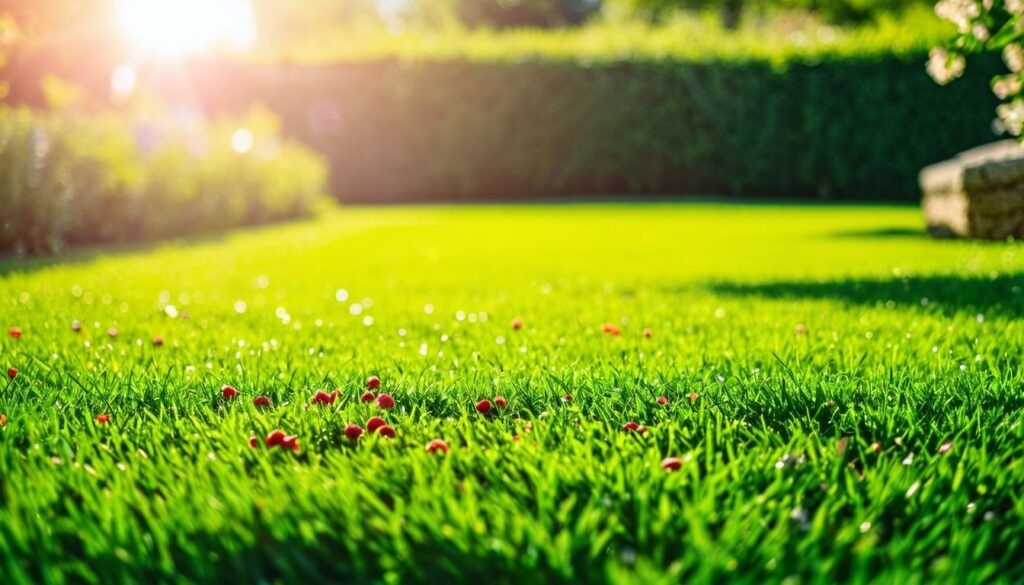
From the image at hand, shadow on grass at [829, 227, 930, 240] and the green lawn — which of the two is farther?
shadow on grass at [829, 227, 930, 240]

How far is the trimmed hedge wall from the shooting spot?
60.4 feet

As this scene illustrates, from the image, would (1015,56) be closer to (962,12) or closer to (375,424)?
(962,12)

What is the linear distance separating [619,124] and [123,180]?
11.5 metres

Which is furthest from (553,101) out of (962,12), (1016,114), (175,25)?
(962,12)

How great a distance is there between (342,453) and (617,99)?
17.7 metres

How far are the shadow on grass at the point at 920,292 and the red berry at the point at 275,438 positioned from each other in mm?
3372

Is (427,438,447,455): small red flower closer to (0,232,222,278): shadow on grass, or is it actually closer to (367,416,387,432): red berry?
(367,416,387,432): red berry

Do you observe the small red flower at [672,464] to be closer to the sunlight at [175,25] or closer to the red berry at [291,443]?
the red berry at [291,443]

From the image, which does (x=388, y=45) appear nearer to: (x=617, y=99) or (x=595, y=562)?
(x=617, y=99)

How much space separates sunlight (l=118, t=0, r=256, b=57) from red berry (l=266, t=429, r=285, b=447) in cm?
1691

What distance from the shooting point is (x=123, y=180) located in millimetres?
9992

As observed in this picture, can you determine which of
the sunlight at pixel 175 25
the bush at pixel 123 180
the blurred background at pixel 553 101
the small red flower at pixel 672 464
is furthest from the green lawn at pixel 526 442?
the sunlight at pixel 175 25

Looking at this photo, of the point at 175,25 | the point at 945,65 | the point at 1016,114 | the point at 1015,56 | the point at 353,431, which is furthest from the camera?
the point at 175,25

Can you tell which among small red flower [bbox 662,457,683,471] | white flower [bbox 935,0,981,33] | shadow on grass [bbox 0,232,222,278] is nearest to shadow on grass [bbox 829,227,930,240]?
white flower [bbox 935,0,981,33]
